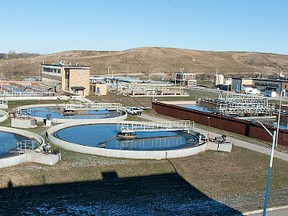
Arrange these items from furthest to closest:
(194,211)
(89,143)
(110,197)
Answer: (89,143), (110,197), (194,211)

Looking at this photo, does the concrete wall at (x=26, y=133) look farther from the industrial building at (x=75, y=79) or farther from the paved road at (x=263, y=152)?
the industrial building at (x=75, y=79)

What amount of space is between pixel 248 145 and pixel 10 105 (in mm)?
28881

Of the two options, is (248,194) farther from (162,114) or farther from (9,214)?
(162,114)

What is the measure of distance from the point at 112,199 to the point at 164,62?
129 metres

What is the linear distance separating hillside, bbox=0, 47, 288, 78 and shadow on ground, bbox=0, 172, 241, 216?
311ft

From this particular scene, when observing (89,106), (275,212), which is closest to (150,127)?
(89,106)

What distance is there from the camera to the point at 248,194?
1798cm

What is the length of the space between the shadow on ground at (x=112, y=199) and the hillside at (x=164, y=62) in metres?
94.6

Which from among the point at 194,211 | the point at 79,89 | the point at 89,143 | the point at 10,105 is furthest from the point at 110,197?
the point at 79,89

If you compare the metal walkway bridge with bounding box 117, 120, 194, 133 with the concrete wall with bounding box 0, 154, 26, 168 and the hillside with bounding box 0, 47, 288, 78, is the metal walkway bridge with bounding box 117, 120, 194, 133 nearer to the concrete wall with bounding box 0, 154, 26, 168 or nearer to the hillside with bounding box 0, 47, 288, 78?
the concrete wall with bounding box 0, 154, 26, 168

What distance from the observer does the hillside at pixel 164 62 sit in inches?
4825

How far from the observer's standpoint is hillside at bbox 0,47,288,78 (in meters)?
123

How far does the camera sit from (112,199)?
16.4m

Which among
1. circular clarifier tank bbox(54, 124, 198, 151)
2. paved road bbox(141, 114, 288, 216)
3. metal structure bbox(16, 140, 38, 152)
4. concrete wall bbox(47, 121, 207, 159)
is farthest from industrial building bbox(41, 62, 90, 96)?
concrete wall bbox(47, 121, 207, 159)
